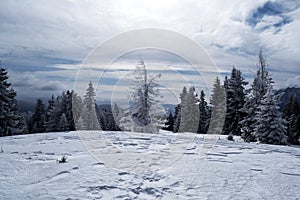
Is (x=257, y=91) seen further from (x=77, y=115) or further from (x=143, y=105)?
(x=77, y=115)

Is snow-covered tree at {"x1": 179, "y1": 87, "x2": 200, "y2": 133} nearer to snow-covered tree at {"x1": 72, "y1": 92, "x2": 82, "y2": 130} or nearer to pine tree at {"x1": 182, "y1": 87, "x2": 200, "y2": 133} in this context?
pine tree at {"x1": 182, "y1": 87, "x2": 200, "y2": 133}

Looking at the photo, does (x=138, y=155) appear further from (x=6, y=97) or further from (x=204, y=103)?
(x=204, y=103)

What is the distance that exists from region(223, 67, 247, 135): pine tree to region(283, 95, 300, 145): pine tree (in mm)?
8391

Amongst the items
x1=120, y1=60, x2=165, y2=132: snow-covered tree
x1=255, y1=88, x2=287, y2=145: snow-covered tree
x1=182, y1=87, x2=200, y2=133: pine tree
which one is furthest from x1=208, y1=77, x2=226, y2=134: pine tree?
x1=255, y1=88, x2=287, y2=145: snow-covered tree

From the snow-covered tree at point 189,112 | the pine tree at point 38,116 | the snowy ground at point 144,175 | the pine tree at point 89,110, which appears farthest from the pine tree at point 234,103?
the pine tree at point 38,116

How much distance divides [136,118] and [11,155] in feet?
62.1

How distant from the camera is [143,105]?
23812 mm

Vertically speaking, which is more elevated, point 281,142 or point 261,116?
point 261,116

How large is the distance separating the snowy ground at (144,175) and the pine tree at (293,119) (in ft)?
112

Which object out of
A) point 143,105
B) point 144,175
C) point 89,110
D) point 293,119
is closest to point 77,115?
point 89,110

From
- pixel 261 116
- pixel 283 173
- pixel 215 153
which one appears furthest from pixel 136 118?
pixel 283 173

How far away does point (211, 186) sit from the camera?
13.1ft

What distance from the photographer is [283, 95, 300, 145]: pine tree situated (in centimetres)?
3737

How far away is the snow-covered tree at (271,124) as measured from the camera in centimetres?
1814
